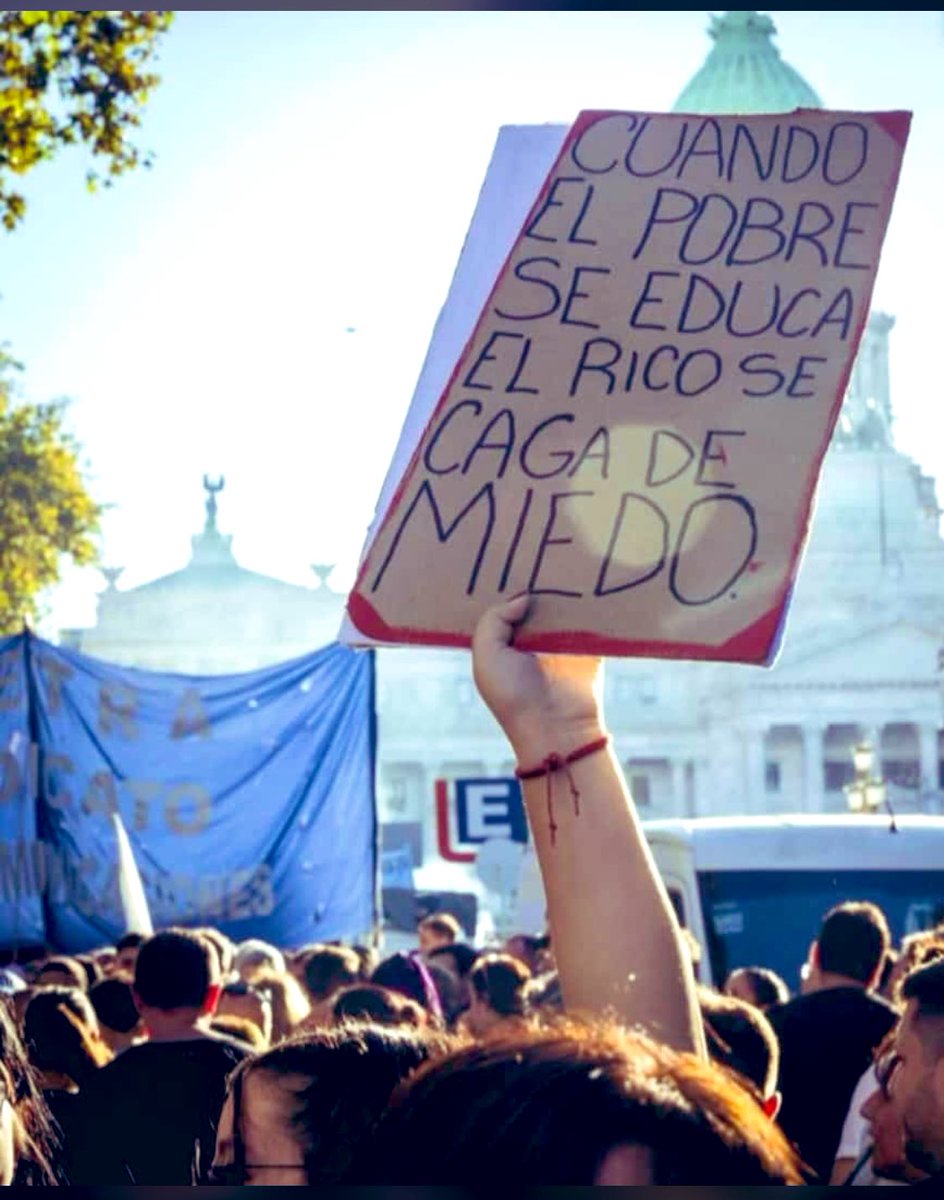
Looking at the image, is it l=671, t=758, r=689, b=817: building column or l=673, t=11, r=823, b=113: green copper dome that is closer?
l=671, t=758, r=689, b=817: building column

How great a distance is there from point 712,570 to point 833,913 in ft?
12.6

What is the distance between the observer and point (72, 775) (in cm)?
1230

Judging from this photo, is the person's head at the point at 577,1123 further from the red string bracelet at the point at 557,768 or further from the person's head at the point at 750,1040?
the person's head at the point at 750,1040

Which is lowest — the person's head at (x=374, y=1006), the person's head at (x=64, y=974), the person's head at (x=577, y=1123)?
the person's head at (x=64, y=974)

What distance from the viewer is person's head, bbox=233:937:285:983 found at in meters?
8.55

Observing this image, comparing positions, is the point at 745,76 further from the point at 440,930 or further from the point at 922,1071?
the point at 922,1071

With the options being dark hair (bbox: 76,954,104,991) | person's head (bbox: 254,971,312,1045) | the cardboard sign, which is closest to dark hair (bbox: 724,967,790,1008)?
person's head (bbox: 254,971,312,1045)

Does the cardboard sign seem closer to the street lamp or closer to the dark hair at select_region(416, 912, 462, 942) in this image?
the dark hair at select_region(416, 912, 462, 942)

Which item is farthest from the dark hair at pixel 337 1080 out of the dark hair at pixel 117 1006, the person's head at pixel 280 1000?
the person's head at pixel 280 1000

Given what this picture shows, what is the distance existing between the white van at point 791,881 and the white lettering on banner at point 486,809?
618cm

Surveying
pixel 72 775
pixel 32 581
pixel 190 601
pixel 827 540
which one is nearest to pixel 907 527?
pixel 827 540

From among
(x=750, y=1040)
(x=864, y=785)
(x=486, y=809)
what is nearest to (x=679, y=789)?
(x=864, y=785)

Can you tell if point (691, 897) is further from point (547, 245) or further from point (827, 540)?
point (827, 540)

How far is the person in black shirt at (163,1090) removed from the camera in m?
4.63
